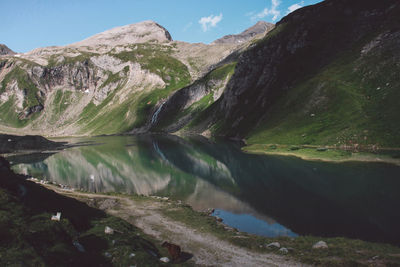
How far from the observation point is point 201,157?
10656 centimetres

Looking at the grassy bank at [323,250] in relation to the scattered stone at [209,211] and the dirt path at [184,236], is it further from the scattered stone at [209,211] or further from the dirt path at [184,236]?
the scattered stone at [209,211]

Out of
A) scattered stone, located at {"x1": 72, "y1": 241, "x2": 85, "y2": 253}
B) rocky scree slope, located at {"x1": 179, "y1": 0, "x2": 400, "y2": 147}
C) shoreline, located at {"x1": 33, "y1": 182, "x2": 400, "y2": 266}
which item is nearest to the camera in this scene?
scattered stone, located at {"x1": 72, "y1": 241, "x2": 85, "y2": 253}

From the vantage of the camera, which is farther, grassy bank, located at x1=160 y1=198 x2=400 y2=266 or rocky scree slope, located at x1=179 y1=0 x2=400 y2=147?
rocky scree slope, located at x1=179 y1=0 x2=400 y2=147

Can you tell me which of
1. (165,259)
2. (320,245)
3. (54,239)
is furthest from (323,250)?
(54,239)

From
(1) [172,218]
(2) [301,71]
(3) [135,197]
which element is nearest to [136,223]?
(1) [172,218]

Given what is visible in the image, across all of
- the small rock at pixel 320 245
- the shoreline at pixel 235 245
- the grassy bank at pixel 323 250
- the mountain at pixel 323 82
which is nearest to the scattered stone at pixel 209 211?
the shoreline at pixel 235 245

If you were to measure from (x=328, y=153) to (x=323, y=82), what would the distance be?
1928 inches

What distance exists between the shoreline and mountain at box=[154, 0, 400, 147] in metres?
61.6

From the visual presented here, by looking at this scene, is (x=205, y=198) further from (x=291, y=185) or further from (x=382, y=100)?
(x=382, y=100)

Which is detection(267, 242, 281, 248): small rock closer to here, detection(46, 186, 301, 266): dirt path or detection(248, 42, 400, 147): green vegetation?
detection(46, 186, 301, 266): dirt path

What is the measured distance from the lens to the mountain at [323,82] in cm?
9169

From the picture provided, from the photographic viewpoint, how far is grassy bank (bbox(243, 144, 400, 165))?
70.1 metres

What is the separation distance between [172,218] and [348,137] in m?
67.4

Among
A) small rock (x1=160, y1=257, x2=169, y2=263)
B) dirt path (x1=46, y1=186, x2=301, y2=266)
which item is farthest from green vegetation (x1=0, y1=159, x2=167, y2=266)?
dirt path (x1=46, y1=186, x2=301, y2=266)
